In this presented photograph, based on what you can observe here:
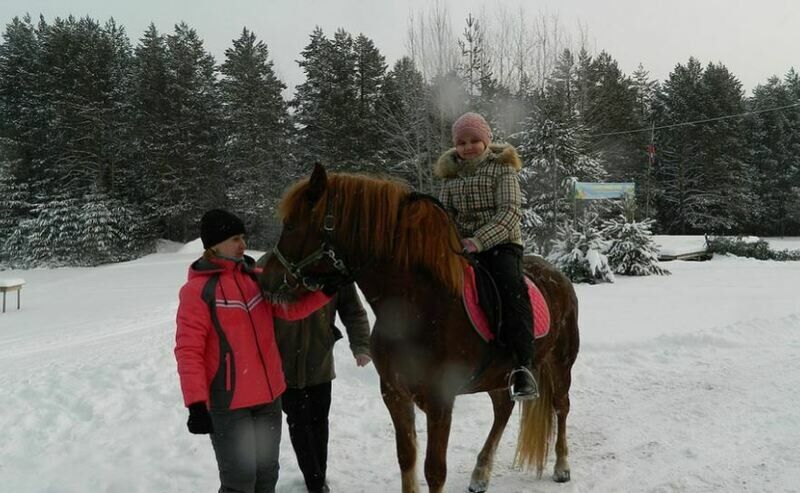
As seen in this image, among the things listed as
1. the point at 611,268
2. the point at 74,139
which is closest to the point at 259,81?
the point at 74,139

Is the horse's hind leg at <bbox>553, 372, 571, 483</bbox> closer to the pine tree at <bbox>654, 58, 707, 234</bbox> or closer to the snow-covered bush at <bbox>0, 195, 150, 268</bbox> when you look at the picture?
the snow-covered bush at <bbox>0, 195, 150, 268</bbox>

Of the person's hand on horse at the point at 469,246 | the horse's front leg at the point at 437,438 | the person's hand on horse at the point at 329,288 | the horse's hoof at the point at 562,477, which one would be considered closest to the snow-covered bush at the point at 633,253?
the horse's hoof at the point at 562,477

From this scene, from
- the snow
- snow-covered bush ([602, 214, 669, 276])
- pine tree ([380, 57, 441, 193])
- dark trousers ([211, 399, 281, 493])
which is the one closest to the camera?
dark trousers ([211, 399, 281, 493])

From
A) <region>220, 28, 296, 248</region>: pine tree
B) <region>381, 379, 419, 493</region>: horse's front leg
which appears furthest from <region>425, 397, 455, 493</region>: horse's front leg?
<region>220, 28, 296, 248</region>: pine tree

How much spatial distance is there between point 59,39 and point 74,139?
8.10m

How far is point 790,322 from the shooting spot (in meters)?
8.32

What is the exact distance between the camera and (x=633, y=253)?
1483 centimetres

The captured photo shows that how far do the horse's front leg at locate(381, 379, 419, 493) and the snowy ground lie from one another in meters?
0.80

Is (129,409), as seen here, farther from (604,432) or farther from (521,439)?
(604,432)

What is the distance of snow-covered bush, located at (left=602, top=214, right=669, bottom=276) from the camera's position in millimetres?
14773

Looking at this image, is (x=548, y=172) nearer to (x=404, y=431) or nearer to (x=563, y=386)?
(x=563, y=386)

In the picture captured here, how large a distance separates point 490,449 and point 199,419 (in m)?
Answer: 2.24

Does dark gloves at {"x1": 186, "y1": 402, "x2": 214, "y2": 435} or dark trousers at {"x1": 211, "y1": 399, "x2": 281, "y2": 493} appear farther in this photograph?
dark trousers at {"x1": 211, "y1": 399, "x2": 281, "y2": 493}

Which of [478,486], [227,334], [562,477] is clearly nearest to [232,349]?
[227,334]
